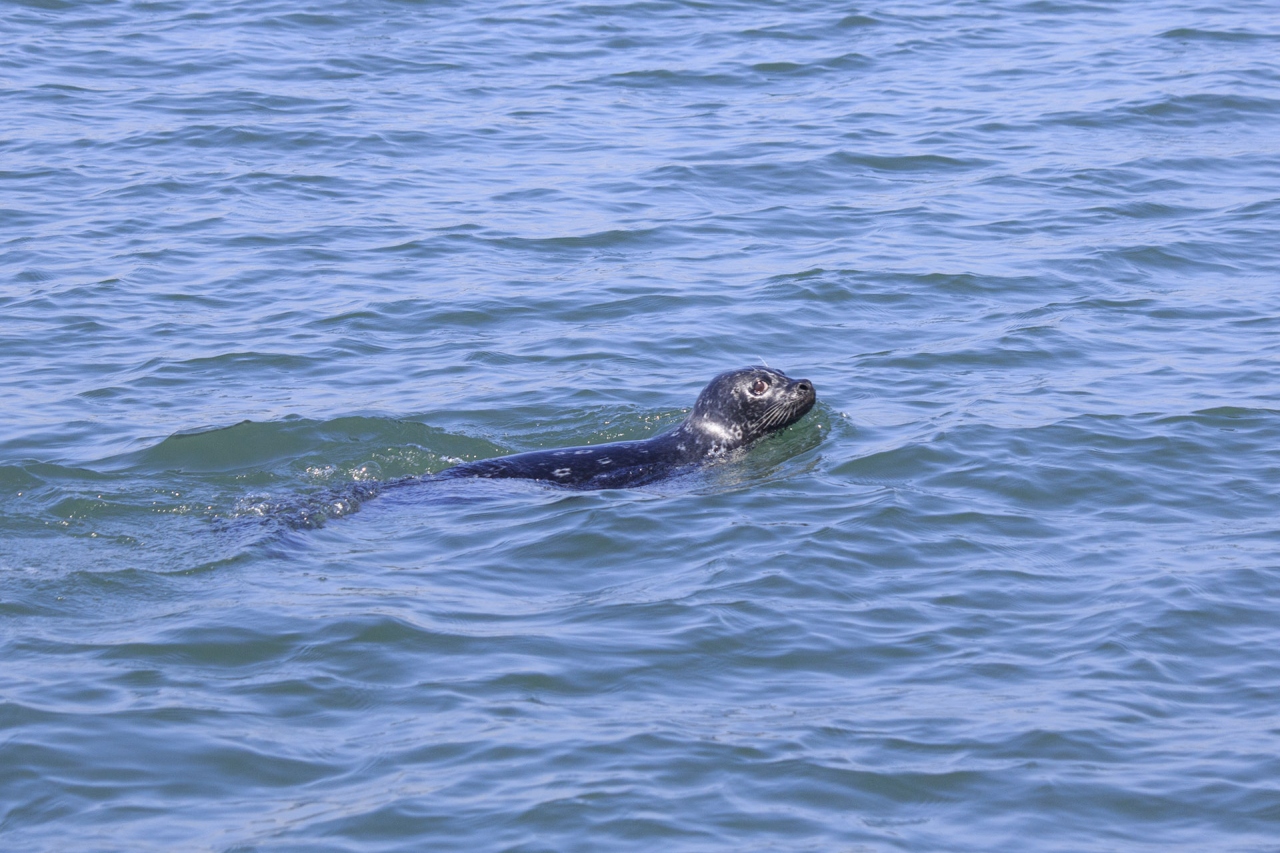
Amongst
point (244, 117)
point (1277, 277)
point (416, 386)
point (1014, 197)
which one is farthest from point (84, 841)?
point (244, 117)

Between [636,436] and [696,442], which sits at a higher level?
[696,442]

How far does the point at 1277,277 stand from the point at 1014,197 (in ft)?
8.97

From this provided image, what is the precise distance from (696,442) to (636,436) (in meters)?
0.68

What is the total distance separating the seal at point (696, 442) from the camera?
929 centimetres

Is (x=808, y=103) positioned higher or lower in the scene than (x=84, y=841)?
higher

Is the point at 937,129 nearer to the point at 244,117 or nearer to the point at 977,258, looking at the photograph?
the point at 977,258

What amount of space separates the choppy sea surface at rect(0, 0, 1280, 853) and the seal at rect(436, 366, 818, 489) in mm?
243

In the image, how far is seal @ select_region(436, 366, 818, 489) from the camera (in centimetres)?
929

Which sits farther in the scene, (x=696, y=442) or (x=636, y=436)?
(x=636, y=436)

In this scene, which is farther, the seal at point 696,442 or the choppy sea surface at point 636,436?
the seal at point 696,442

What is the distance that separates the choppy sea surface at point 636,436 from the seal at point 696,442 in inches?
9.6

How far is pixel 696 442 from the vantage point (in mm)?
9703

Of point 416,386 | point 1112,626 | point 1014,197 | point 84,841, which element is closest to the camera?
point 84,841

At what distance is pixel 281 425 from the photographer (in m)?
10.0
